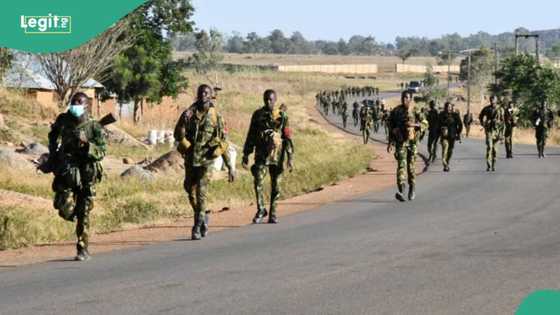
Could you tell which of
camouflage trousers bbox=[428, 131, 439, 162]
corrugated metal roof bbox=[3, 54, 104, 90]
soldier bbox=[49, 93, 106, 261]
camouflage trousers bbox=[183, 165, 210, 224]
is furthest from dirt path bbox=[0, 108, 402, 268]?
corrugated metal roof bbox=[3, 54, 104, 90]

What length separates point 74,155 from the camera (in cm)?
1262

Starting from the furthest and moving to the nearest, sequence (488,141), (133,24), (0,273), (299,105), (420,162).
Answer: (299,105), (133,24), (420,162), (488,141), (0,273)

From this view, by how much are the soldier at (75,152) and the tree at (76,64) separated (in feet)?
125

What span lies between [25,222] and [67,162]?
15.1 ft

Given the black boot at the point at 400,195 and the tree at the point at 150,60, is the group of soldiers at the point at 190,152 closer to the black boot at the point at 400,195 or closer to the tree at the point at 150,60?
the black boot at the point at 400,195

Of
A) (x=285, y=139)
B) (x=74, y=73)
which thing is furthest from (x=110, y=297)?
(x=74, y=73)

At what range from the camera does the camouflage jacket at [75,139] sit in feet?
41.0

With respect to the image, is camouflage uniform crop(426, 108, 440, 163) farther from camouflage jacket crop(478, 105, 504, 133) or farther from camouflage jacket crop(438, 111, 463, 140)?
camouflage jacket crop(478, 105, 504, 133)

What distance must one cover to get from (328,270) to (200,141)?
3846 millimetres

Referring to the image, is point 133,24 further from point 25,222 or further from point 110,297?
point 110,297

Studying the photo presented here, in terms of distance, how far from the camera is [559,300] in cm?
946

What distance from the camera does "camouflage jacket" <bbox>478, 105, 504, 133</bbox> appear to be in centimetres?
2869

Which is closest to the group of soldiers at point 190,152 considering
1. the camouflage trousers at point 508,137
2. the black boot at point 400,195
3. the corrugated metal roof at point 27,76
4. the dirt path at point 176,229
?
the dirt path at point 176,229

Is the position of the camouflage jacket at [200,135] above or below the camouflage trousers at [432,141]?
above
